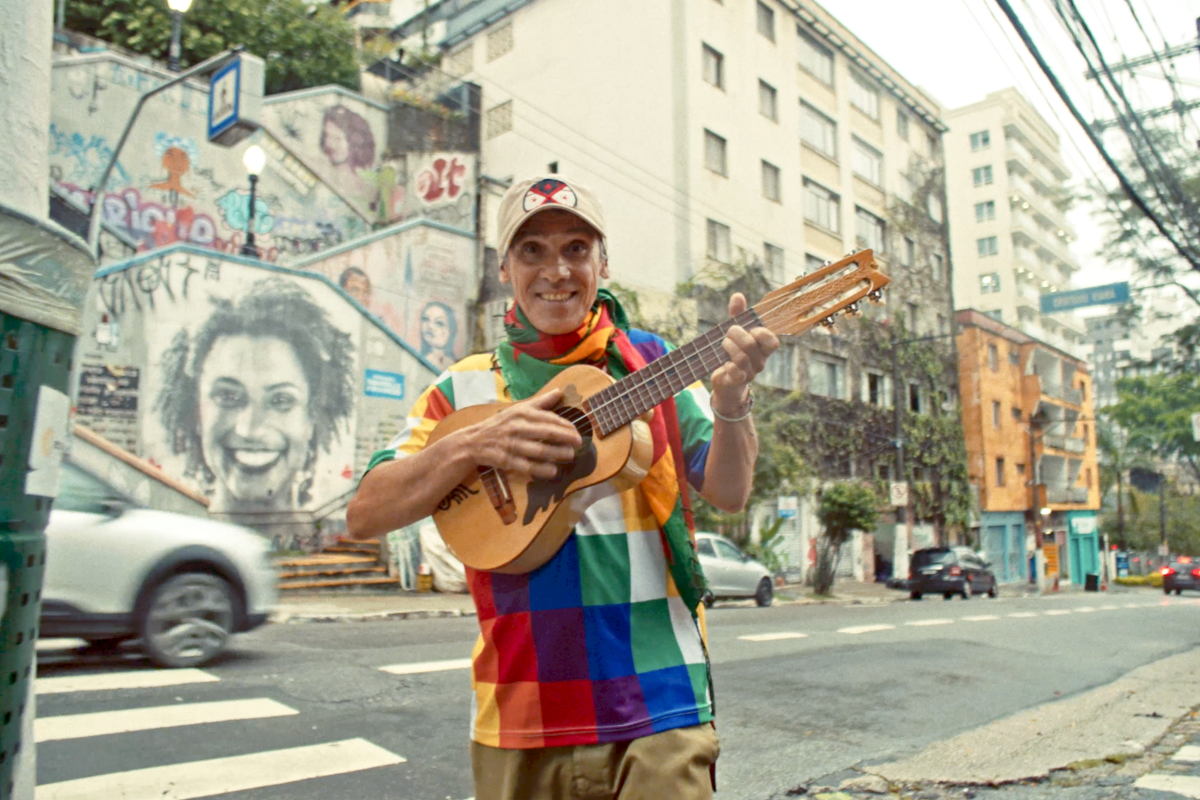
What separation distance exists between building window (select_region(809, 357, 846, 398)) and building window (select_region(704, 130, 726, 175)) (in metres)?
7.37

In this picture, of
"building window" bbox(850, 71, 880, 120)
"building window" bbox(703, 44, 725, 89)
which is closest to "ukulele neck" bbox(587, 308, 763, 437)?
Result: "building window" bbox(703, 44, 725, 89)

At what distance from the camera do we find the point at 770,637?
10375mm

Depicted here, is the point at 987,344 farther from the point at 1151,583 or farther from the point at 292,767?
the point at 292,767

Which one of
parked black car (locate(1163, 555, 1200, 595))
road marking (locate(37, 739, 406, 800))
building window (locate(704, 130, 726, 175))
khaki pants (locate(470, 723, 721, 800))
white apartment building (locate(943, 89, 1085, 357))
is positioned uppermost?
white apartment building (locate(943, 89, 1085, 357))

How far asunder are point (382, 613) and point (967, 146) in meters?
60.0

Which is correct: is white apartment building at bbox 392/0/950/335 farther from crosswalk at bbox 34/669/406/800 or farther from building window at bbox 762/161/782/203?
crosswalk at bbox 34/669/406/800

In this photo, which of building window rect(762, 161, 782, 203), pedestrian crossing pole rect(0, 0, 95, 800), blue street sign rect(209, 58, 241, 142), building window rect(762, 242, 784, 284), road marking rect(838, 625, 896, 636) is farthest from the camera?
building window rect(762, 161, 782, 203)

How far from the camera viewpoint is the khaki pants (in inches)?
68.7

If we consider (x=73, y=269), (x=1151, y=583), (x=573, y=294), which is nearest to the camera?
(x=73, y=269)

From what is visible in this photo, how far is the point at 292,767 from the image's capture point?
4477 millimetres

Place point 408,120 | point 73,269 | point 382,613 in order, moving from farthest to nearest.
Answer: point 408,120, point 382,613, point 73,269

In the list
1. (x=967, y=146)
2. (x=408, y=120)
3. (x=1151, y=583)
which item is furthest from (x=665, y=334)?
(x=967, y=146)

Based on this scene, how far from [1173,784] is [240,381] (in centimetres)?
1502

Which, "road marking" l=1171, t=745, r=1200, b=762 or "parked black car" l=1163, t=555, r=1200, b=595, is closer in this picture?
"road marking" l=1171, t=745, r=1200, b=762
